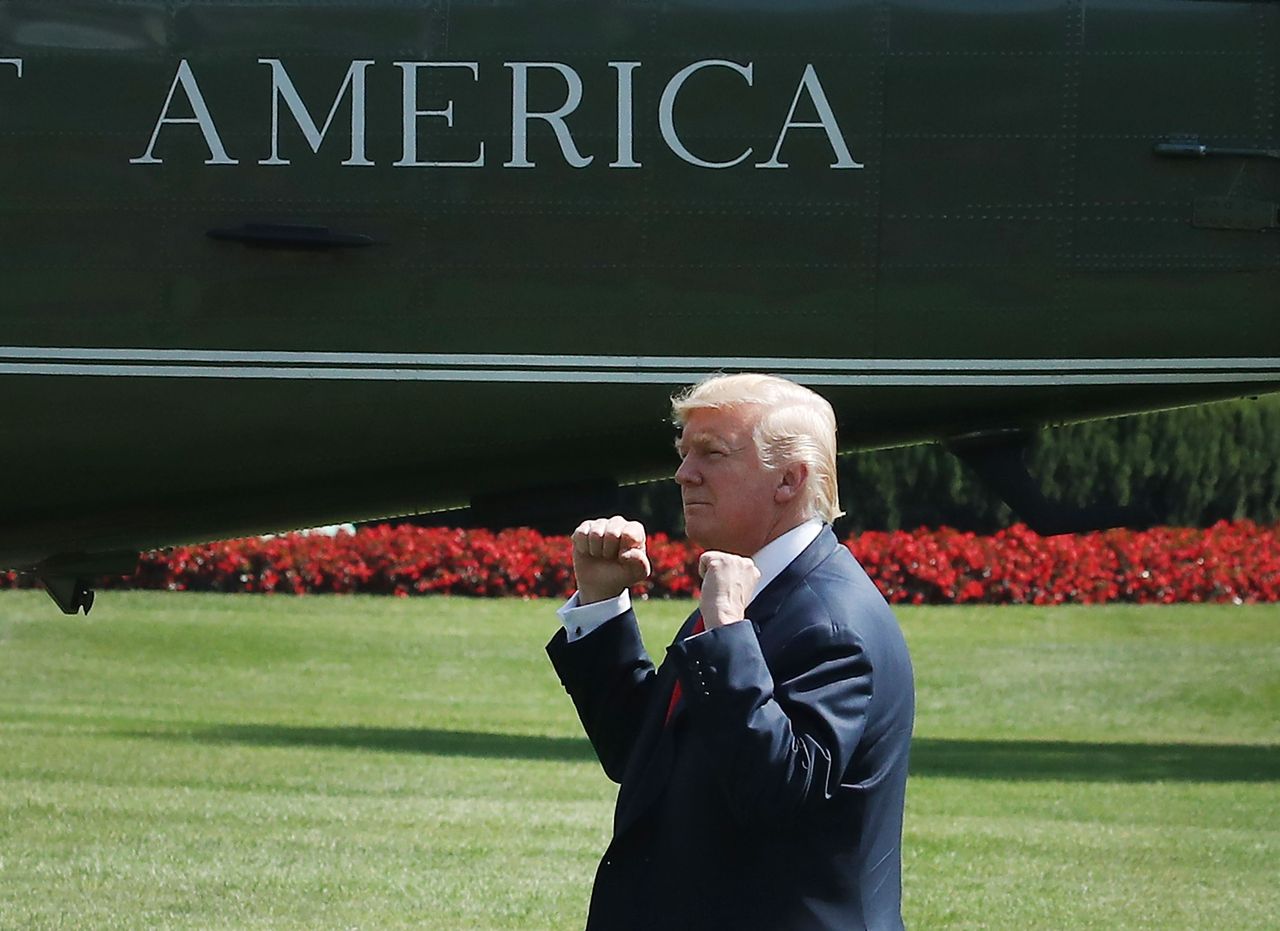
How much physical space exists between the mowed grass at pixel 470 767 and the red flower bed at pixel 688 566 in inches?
24.3

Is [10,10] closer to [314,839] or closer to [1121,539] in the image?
[314,839]

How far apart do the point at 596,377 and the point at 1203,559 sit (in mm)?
16091

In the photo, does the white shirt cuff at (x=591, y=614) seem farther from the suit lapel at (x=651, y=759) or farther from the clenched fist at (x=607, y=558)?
the suit lapel at (x=651, y=759)

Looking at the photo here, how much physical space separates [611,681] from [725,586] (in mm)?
563

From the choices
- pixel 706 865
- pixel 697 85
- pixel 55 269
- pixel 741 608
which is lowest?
pixel 706 865

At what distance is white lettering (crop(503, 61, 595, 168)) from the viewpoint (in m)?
6.96

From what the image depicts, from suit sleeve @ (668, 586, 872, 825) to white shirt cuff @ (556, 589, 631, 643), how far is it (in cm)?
49

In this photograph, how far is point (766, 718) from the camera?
10.5ft

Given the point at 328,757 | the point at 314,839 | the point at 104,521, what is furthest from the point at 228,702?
the point at 104,521

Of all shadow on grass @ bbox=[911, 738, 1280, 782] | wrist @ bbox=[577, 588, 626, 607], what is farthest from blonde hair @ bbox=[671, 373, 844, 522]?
shadow on grass @ bbox=[911, 738, 1280, 782]

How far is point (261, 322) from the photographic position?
275 inches

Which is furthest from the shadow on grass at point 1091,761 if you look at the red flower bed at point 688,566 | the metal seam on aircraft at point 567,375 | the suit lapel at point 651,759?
the suit lapel at point 651,759

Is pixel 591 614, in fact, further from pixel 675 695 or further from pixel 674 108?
pixel 674 108

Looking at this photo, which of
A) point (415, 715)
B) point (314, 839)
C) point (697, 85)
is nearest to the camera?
point (697, 85)
